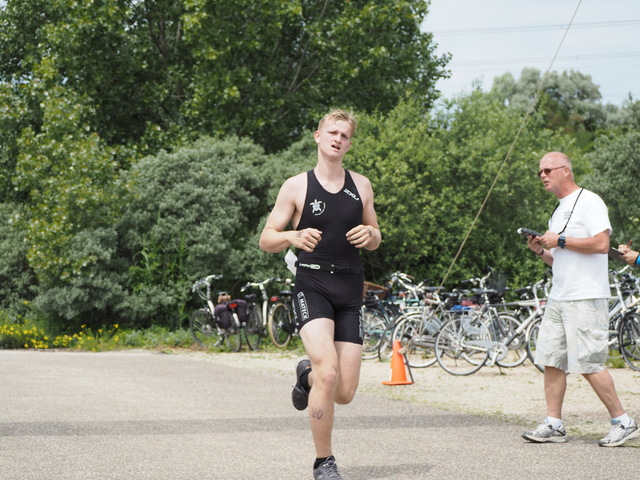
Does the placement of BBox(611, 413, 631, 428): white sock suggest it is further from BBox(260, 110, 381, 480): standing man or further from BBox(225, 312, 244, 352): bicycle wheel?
BBox(225, 312, 244, 352): bicycle wheel

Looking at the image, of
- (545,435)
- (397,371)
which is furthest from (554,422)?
(397,371)

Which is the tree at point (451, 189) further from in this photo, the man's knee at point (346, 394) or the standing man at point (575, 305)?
the man's knee at point (346, 394)

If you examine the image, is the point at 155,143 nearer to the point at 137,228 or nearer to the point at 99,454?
Result: the point at 137,228

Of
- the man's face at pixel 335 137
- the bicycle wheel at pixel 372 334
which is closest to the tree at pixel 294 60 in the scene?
the bicycle wheel at pixel 372 334

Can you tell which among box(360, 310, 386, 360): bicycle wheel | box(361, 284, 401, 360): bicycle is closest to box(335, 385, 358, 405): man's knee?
box(361, 284, 401, 360): bicycle

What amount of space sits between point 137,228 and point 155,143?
6.40m

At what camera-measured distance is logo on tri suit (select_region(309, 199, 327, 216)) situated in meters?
5.08

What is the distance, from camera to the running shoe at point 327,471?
489 centimetres

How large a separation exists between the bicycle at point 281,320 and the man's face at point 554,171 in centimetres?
1053

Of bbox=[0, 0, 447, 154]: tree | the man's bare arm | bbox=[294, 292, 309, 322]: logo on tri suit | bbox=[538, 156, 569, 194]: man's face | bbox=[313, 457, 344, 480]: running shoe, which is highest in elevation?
bbox=[0, 0, 447, 154]: tree

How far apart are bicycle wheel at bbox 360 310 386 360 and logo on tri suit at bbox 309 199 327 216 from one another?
1006 cm

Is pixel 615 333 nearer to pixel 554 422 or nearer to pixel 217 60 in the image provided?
pixel 554 422

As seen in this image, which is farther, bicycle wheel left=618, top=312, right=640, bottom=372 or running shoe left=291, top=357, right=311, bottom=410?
bicycle wheel left=618, top=312, right=640, bottom=372

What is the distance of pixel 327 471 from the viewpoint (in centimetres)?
492
